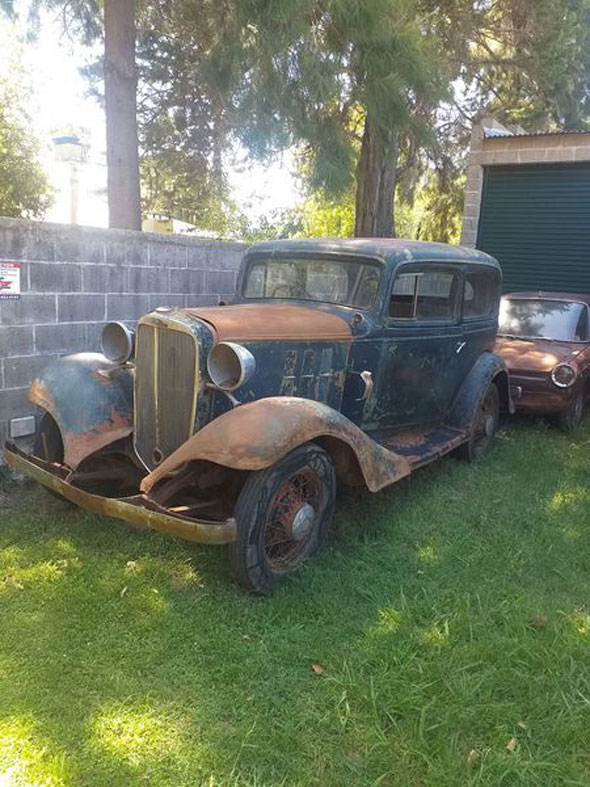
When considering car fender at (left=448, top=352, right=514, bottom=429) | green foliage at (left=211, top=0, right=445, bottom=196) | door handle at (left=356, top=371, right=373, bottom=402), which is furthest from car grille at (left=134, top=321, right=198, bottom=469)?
green foliage at (left=211, top=0, right=445, bottom=196)

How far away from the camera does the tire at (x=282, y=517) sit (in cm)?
315

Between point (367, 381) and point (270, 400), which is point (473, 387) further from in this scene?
point (270, 400)

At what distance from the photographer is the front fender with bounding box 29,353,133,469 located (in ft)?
12.3

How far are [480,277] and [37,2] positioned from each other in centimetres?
591

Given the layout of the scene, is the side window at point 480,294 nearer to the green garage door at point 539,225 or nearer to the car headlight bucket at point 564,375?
the car headlight bucket at point 564,375

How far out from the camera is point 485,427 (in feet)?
19.0

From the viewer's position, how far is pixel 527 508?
4629 millimetres

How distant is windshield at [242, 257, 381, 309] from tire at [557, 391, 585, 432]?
3251 millimetres

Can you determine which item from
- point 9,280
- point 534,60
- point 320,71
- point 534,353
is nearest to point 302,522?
point 9,280

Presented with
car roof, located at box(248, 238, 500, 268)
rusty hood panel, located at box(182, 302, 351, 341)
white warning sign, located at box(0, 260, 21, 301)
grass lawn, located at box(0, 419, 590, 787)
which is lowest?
grass lawn, located at box(0, 419, 590, 787)

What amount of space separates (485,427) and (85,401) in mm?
3528

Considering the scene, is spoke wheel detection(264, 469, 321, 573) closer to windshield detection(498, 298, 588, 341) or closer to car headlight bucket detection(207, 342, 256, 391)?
car headlight bucket detection(207, 342, 256, 391)

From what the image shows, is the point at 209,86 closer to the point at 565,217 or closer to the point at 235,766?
the point at 565,217

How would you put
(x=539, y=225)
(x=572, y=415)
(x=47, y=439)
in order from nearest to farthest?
1. (x=47, y=439)
2. (x=572, y=415)
3. (x=539, y=225)
